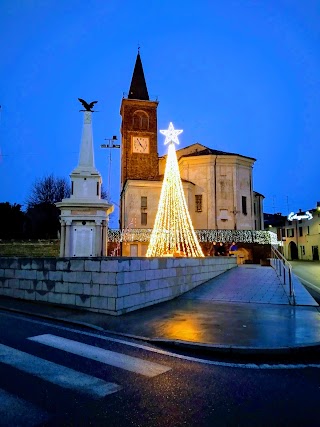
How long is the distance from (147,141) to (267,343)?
4552cm

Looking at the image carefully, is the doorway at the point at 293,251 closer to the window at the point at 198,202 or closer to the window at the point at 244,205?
the window at the point at 244,205

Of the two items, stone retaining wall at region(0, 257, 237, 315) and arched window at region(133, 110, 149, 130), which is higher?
arched window at region(133, 110, 149, 130)

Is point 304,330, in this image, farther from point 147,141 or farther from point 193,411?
point 147,141

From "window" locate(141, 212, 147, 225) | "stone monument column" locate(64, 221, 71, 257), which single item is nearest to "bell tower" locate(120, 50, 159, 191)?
"window" locate(141, 212, 147, 225)

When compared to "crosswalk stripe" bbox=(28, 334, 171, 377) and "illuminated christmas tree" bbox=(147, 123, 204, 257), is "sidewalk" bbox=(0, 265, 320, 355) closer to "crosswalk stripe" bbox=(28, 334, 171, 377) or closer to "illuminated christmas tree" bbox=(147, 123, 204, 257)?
"crosswalk stripe" bbox=(28, 334, 171, 377)

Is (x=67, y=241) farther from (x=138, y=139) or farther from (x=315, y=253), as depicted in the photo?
(x=315, y=253)

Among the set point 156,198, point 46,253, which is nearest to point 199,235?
point 156,198

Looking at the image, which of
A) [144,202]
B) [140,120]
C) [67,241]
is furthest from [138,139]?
[67,241]

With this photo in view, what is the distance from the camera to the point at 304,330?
22.4 ft

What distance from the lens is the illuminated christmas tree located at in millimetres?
19359

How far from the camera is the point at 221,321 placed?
25.5 ft

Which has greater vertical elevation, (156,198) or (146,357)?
(156,198)

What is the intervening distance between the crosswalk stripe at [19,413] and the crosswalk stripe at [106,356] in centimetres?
156

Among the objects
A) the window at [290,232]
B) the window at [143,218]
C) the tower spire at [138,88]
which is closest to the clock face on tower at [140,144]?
the tower spire at [138,88]
